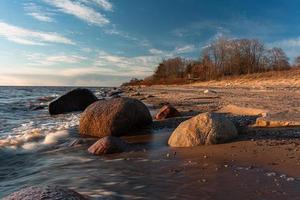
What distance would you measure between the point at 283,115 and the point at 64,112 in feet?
37.5

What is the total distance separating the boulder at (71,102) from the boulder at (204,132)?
37.2ft

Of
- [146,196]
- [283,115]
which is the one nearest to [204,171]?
[146,196]

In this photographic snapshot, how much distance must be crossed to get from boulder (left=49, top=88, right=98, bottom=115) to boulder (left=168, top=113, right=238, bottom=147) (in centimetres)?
1135

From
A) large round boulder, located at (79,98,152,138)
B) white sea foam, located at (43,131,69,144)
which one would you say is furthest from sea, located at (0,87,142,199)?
large round boulder, located at (79,98,152,138)

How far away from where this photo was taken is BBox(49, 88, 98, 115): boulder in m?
18.2

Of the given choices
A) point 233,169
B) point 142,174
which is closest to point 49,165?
point 142,174

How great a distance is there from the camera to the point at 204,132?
Result: 25.1 ft

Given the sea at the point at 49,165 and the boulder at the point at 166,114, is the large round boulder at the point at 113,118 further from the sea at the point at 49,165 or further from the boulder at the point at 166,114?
the boulder at the point at 166,114

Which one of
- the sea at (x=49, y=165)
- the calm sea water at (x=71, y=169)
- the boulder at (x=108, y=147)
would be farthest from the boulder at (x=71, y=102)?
the boulder at (x=108, y=147)

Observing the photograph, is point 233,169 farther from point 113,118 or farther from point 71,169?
point 113,118

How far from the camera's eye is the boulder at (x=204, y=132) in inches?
299

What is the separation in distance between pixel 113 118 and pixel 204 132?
3522 mm

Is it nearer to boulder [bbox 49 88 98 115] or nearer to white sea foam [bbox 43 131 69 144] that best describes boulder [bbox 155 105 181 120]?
white sea foam [bbox 43 131 69 144]

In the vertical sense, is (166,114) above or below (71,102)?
below
